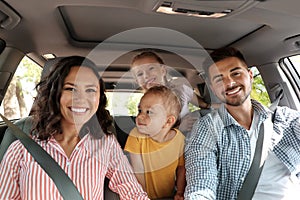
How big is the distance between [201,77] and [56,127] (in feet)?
3.64

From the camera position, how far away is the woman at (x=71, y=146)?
142cm

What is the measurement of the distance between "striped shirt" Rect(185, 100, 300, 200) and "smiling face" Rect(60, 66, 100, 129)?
490mm

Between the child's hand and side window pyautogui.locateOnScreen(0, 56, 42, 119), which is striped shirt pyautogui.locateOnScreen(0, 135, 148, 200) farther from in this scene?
side window pyautogui.locateOnScreen(0, 56, 42, 119)

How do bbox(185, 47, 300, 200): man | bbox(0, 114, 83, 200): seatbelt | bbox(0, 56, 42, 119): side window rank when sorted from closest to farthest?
bbox(0, 114, 83, 200): seatbelt, bbox(185, 47, 300, 200): man, bbox(0, 56, 42, 119): side window

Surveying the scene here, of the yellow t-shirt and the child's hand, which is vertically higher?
the yellow t-shirt

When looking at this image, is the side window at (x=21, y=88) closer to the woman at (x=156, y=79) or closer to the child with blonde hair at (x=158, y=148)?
the woman at (x=156, y=79)

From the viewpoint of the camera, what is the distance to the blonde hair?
181cm

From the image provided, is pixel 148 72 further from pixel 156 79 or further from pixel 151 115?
pixel 151 115

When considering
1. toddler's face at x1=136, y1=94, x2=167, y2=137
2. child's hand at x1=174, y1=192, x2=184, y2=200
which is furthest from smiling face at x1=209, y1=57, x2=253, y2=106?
child's hand at x1=174, y1=192, x2=184, y2=200

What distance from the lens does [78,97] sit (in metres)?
1.50

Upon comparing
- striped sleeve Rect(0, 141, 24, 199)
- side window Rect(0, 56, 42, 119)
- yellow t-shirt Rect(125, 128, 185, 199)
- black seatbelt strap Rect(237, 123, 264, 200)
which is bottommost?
black seatbelt strap Rect(237, 123, 264, 200)

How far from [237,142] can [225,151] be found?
72mm

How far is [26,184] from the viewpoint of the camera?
4.57 feet

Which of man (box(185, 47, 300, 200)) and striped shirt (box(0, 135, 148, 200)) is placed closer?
striped shirt (box(0, 135, 148, 200))
